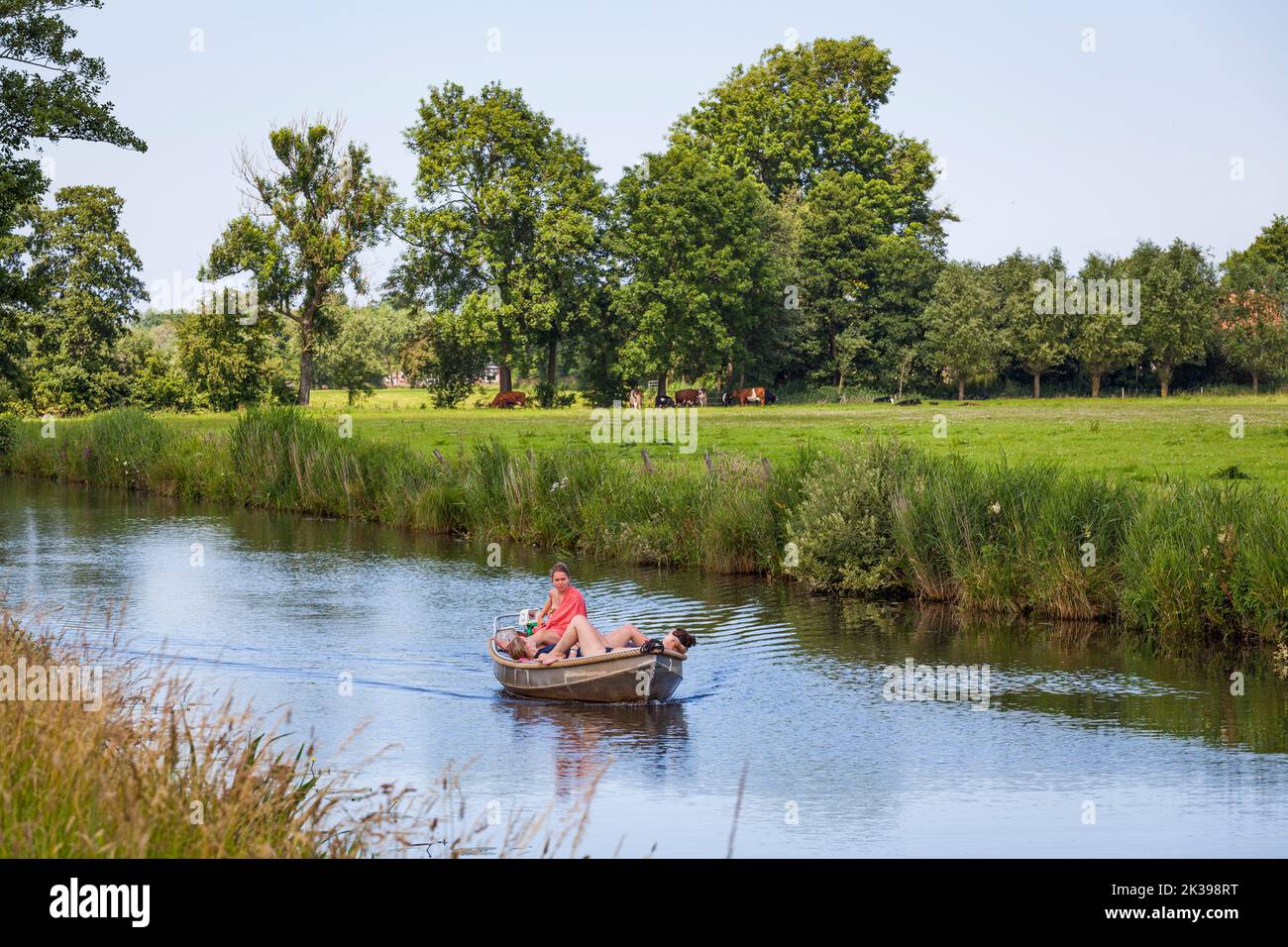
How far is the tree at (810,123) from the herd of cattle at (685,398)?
15.4 metres

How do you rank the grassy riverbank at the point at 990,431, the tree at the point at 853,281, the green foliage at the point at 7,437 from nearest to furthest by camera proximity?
the grassy riverbank at the point at 990,431
the green foliage at the point at 7,437
the tree at the point at 853,281

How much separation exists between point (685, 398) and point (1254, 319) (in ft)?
107

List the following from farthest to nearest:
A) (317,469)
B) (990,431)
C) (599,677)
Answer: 1. (990,431)
2. (317,469)
3. (599,677)

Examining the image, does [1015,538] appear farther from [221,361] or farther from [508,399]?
[221,361]

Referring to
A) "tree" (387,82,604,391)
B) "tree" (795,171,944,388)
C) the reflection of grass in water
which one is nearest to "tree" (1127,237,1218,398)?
"tree" (795,171,944,388)

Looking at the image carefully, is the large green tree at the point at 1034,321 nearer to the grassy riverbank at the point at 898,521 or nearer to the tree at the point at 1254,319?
the tree at the point at 1254,319

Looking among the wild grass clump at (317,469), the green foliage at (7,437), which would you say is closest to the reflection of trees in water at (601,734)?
the wild grass clump at (317,469)

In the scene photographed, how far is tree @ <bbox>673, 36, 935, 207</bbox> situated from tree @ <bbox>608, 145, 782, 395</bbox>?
875 cm

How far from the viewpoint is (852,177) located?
81875mm

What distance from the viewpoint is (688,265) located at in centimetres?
7588

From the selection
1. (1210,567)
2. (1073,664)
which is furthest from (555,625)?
(1210,567)

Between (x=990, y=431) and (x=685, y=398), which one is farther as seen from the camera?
(x=685, y=398)

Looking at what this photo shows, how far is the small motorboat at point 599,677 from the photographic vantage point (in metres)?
15.9
